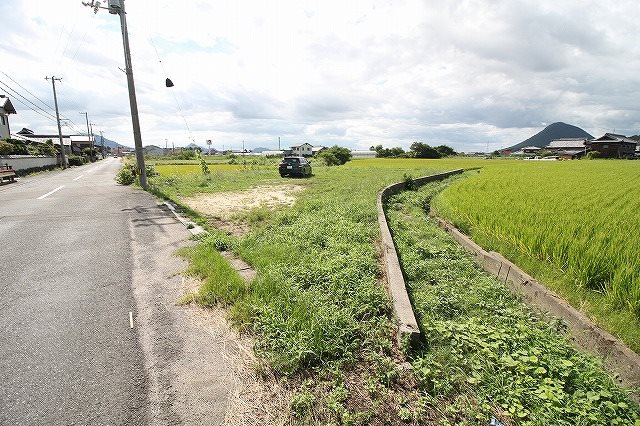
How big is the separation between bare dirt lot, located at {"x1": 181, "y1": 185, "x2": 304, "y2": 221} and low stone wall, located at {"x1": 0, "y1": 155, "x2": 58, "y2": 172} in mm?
18395

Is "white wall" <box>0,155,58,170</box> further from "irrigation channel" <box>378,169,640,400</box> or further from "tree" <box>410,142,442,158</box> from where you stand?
"tree" <box>410,142,442,158</box>

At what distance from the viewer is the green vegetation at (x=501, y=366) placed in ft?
7.59

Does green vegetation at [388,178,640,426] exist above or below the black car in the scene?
below

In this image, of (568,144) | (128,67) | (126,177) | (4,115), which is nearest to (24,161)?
(126,177)

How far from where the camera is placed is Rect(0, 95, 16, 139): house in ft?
125

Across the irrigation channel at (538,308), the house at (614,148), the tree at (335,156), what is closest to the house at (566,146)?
the house at (614,148)

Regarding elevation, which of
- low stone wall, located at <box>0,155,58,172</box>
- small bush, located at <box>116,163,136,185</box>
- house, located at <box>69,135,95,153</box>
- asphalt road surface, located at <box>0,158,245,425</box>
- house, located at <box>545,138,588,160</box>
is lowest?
asphalt road surface, located at <box>0,158,245,425</box>

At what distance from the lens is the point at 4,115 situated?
128 feet

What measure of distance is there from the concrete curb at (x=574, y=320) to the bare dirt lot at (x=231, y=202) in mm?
6475

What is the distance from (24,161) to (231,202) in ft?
80.3

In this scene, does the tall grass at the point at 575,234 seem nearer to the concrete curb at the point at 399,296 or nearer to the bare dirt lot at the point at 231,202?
the concrete curb at the point at 399,296

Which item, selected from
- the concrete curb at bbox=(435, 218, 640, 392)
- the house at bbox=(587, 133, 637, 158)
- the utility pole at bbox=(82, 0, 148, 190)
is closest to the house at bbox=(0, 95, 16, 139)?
the utility pole at bbox=(82, 0, 148, 190)

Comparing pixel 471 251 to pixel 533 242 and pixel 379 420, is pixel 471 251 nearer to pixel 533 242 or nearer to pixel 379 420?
pixel 533 242

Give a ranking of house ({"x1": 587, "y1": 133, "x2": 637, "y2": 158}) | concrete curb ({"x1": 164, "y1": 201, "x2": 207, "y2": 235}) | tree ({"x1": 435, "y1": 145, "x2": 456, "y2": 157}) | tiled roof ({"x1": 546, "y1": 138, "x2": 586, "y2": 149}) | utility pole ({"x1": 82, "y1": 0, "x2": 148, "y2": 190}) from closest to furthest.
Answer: concrete curb ({"x1": 164, "y1": 201, "x2": 207, "y2": 235})
utility pole ({"x1": 82, "y1": 0, "x2": 148, "y2": 190})
house ({"x1": 587, "y1": 133, "x2": 637, "y2": 158})
tree ({"x1": 435, "y1": 145, "x2": 456, "y2": 157})
tiled roof ({"x1": 546, "y1": 138, "x2": 586, "y2": 149})
